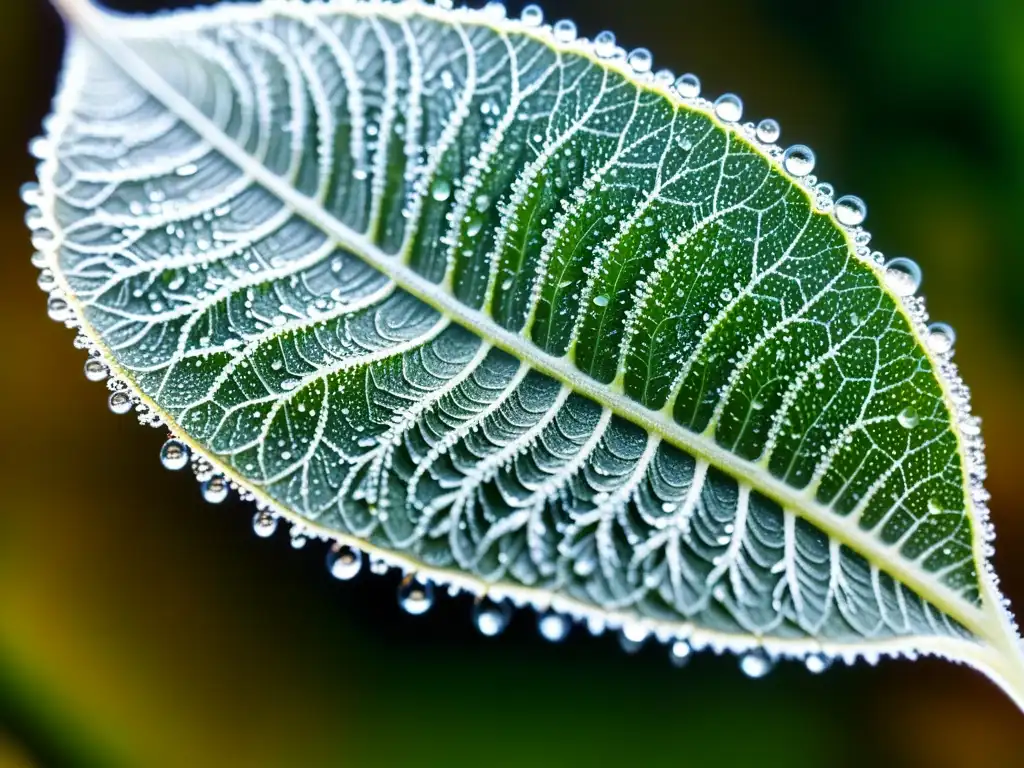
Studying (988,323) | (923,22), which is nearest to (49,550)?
(988,323)

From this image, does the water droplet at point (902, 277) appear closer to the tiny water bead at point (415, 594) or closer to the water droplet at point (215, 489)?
the tiny water bead at point (415, 594)

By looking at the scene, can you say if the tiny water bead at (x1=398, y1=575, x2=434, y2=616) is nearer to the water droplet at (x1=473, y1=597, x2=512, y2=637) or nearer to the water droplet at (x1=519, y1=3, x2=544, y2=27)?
the water droplet at (x1=473, y1=597, x2=512, y2=637)

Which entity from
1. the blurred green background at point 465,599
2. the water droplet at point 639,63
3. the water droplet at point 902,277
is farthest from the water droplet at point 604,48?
the blurred green background at point 465,599

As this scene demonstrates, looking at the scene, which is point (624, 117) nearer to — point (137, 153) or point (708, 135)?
point (708, 135)

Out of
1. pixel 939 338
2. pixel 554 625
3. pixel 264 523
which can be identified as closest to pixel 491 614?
pixel 554 625

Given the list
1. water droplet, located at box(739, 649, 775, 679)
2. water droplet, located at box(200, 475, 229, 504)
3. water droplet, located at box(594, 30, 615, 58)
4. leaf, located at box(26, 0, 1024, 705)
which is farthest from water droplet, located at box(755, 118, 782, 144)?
water droplet, located at box(200, 475, 229, 504)

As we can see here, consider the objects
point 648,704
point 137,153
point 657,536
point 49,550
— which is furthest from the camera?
point 49,550
